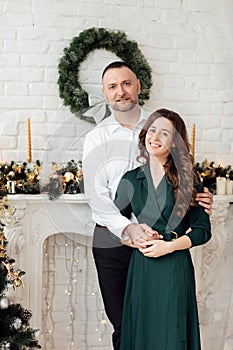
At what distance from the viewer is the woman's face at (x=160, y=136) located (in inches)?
92.0

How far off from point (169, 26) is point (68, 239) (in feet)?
4.49

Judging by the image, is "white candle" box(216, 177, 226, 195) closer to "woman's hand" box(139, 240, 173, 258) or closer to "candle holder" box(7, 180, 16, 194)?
"woman's hand" box(139, 240, 173, 258)

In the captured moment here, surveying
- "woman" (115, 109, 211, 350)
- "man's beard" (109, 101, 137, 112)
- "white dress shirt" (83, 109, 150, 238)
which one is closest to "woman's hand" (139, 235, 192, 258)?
"woman" (115, 109, 211, 350)

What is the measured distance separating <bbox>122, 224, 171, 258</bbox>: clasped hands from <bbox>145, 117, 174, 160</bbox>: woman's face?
1.08 feet

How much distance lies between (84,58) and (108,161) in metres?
0.85

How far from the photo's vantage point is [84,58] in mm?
3209

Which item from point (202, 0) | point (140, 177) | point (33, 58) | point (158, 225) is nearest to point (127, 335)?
point (158, 225)

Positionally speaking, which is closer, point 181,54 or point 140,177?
point 140,177

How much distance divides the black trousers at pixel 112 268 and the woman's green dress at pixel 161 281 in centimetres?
21

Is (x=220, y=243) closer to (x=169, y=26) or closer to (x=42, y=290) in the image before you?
(x=42, y=290)

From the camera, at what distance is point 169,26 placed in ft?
11.0

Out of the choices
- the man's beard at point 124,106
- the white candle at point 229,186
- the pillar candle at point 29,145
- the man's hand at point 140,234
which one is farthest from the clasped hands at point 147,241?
the white candle at point 229,186

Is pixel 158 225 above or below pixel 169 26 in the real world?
below

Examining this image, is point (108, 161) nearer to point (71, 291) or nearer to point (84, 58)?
point (84, 58)
